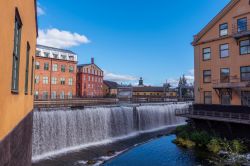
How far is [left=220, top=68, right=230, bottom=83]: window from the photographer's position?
2178 centimetres

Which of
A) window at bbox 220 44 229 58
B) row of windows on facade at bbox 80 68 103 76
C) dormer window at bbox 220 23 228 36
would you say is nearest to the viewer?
window at bbox 220 44 229 58

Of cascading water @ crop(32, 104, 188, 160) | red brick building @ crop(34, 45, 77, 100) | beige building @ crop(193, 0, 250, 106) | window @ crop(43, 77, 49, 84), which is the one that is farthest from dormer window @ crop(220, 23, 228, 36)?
window @ crop(43, 77, 49, 84)

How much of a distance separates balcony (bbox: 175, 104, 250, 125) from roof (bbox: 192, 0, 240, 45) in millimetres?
7378

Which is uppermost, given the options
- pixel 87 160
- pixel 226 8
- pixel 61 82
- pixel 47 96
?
pixel 226 8

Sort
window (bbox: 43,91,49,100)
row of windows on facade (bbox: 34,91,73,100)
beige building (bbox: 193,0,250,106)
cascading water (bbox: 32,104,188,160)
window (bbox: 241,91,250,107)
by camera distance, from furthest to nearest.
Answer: row of windows on facade (bbox: 34,91,73,100) < window (bbox: 43,91,49,100) < beige building (bbox: 193,0,250,106) < window (bbox: 241,91,250,107) < cascading water (bbox: 32,104,188,160)

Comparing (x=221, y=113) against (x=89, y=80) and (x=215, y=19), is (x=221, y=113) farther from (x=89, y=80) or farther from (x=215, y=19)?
(x=89, y=80)

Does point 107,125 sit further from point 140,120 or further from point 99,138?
point 140,120

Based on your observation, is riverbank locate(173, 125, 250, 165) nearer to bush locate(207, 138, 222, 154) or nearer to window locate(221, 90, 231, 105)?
bush locate(207, 138, 222, 154)

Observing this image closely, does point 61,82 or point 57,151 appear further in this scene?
point 61,82

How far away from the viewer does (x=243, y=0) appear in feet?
68.2

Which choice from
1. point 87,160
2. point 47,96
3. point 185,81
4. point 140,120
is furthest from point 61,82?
point 185,81

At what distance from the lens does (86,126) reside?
938 inches

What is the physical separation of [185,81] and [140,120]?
295 feet

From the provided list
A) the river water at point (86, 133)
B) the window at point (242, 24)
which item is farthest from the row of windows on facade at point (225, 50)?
the river water at point (86, 133)
